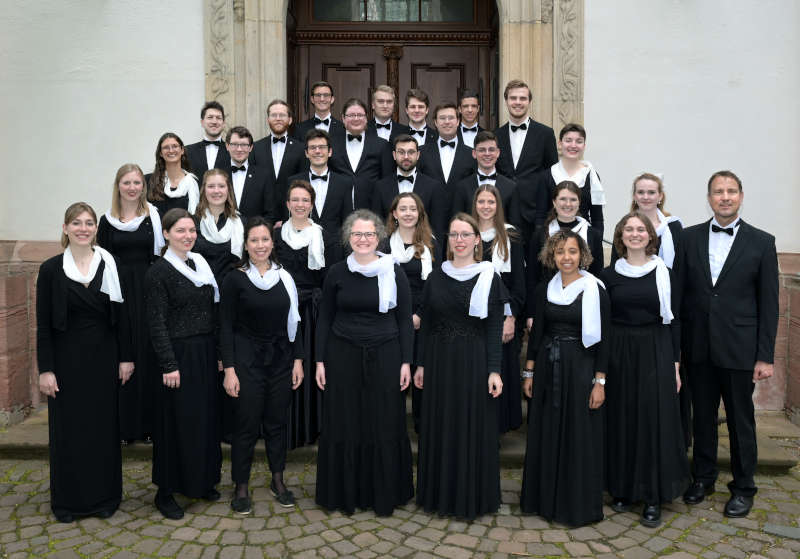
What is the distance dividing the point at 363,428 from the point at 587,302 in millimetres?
1455

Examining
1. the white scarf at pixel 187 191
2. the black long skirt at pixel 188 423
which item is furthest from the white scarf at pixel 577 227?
the white scarf at pixel 187 191

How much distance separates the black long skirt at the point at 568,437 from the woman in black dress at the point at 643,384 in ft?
0.63

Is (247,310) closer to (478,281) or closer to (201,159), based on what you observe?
(478,281)

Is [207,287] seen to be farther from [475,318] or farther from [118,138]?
[118,138]

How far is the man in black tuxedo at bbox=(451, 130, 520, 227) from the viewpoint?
Result: 5102 millimetres

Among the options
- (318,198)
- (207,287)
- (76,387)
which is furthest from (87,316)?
(318,198)

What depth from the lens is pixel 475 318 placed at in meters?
4.12

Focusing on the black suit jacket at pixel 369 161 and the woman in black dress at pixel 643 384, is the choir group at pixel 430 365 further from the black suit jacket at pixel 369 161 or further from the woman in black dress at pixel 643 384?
the black suit jacket at pixel 369 161

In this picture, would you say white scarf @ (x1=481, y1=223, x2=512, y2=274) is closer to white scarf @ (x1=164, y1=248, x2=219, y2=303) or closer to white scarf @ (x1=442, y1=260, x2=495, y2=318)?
white scarf @ (x1=442, y1=260, x2=495, y2=318)

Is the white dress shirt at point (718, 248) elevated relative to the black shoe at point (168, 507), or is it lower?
elevated

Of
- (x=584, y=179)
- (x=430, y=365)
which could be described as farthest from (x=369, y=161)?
(x=430, y=365)

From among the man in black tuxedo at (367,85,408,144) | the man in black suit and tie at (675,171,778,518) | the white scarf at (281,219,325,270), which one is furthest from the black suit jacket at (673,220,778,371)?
the man in black tuxedo at (367,85,408,144)

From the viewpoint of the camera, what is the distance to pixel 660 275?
413 centimetres

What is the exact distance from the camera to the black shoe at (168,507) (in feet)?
13.7
